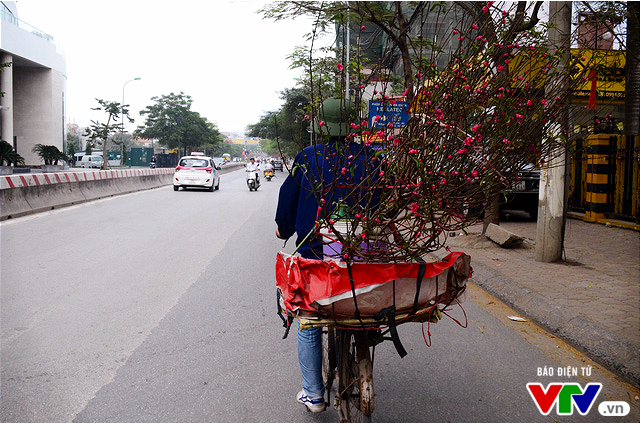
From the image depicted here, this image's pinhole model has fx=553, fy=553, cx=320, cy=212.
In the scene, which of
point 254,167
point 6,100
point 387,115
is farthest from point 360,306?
point 6,100

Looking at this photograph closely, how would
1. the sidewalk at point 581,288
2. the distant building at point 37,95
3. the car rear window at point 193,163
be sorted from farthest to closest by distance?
the distant building at point 37,95 < the car rear window at point 193,163 < the sidewalk at point 581,288

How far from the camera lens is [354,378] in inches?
110

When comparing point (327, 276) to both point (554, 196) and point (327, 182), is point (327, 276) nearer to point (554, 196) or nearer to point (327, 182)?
point (327, 182)

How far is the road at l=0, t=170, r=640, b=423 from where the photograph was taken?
10.3 ft

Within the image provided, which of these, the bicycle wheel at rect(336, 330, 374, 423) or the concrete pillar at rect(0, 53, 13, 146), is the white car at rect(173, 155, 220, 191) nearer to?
the bicycle wheel at rect(336, 330, 374, 423)

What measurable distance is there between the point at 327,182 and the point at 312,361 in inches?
37.2

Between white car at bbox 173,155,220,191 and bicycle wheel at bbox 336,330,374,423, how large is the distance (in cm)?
2112

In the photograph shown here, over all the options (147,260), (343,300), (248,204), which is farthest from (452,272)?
(248,204)

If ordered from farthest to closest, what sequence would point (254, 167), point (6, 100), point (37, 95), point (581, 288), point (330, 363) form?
point (37, 95) < point (6, 100) < point (254, 167) < point (581, 288) < point (330, 363)

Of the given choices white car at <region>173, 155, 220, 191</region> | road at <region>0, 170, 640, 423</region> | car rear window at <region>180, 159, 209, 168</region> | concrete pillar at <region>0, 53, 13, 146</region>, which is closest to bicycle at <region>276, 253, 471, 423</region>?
road at <region>0, 170, 640, 423</region>

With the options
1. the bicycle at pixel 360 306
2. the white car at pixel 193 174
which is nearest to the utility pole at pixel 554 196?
the bicycle at pixel 360 306

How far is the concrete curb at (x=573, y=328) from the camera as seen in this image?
395cm

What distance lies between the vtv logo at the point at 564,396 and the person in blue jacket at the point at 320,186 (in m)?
1.41

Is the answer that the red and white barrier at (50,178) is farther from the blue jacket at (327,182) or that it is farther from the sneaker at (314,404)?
the sneaker at (314,404)
